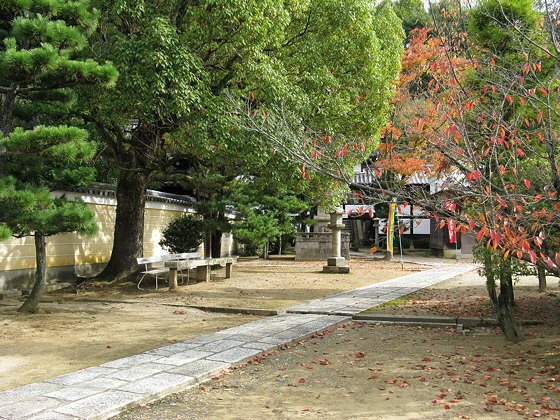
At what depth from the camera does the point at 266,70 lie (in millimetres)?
9391

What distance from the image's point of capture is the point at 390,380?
4.64 meters

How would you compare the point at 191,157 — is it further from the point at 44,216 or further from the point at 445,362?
the point at 445,362

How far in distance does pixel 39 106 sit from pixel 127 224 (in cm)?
433

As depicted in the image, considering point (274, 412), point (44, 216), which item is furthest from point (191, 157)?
point (274, 412)

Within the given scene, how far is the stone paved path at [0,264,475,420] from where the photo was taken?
367 cm

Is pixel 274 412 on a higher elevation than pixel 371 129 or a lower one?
lower

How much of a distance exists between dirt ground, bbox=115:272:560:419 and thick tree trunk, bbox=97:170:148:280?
658 centimetres

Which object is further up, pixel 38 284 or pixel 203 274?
pixel 38 284

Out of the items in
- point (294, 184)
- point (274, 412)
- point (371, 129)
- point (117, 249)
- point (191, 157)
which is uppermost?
point (371, 129)

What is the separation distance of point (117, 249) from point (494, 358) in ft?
30.2

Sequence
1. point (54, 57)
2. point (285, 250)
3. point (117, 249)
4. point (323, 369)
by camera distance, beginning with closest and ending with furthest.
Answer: point (323, 369) < point (54, 57) < point (117, 249) < point (285, 250)

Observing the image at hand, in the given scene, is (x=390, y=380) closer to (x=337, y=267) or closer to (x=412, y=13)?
(x=337, y=267)

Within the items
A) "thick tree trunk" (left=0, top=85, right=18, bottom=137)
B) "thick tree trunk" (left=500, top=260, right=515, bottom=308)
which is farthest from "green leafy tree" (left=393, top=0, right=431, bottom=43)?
"thick tree trunk" (left=0, top=85, right=18, bottom=137)

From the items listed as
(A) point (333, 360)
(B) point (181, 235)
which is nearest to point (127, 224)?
(B) point (181, 235)
